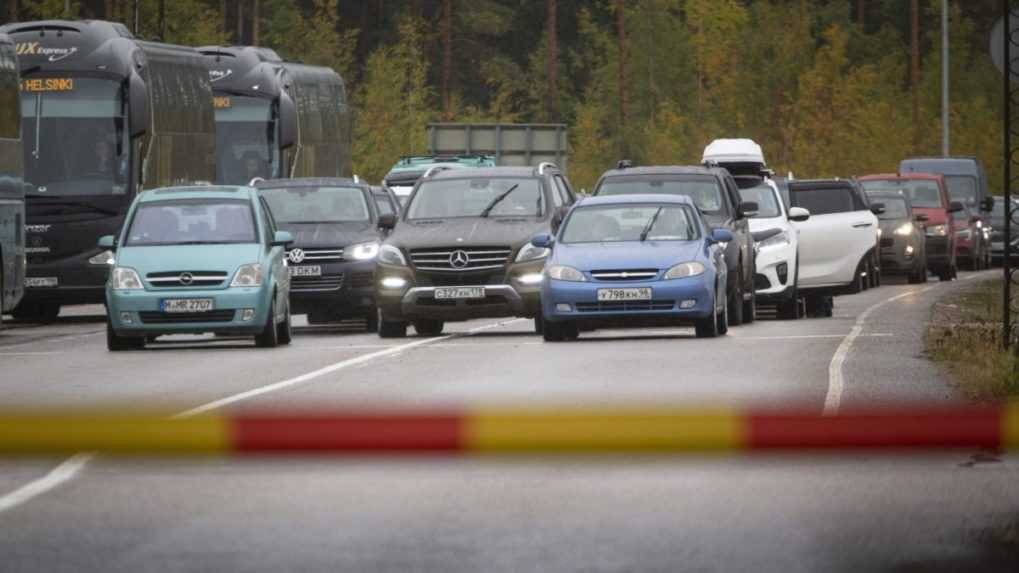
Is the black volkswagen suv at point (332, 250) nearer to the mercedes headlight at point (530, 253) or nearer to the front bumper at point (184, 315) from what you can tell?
the mercedes headlight at point (530, 253)

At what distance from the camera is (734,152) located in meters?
46.8

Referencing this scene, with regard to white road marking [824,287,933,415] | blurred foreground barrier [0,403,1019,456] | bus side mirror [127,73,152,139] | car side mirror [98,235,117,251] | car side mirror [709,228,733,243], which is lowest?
white road marking [824,287,933,415]

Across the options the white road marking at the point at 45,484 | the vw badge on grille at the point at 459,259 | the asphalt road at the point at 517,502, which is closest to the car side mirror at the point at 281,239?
the vw badge on grille at the point at 459,259

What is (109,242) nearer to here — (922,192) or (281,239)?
(281,239)

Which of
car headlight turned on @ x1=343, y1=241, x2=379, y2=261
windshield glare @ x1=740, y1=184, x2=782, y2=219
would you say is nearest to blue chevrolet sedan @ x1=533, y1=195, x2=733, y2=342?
car headlight turned on @ x1=343, y1=241, x2=379, y2=261

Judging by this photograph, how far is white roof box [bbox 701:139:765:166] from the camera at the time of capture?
46281mm

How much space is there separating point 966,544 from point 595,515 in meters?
1.70

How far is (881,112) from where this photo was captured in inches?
3450

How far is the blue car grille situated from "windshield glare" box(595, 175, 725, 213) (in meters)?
4.20

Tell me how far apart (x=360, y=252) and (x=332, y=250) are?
31cm

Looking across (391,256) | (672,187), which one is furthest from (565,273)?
(672,187)

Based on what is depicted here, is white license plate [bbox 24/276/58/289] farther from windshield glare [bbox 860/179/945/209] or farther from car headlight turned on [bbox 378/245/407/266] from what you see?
windshield glare [bbox 860/179/945/209]

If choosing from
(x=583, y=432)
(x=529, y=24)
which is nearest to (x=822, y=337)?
(x=583, y=432)

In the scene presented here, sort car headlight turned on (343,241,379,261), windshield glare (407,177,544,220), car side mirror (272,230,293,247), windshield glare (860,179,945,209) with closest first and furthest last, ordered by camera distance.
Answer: car side mirror (272,230,293,247)
windshield glare (407,177,544,220)
car headlight turned on (343,241,379,261)
windshield glare (860,179,945,209)
